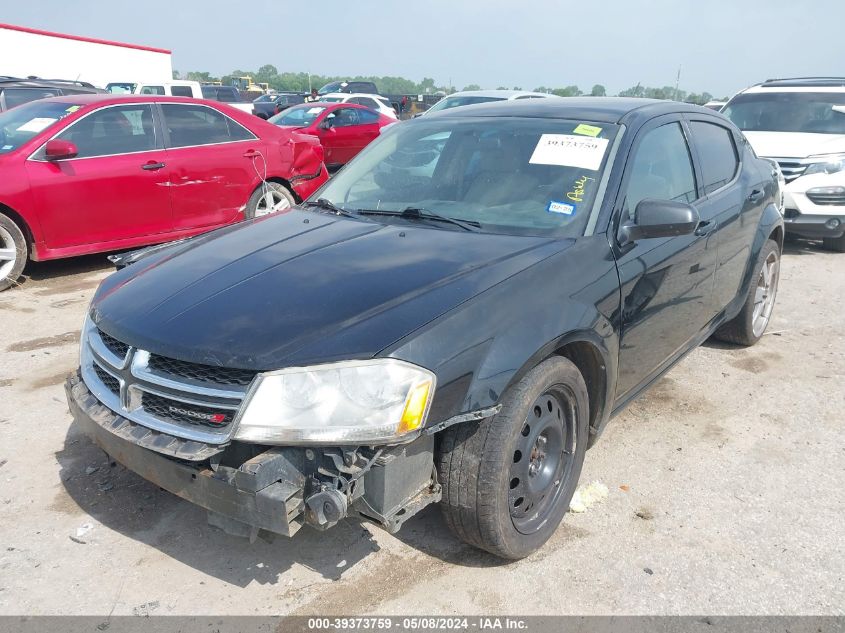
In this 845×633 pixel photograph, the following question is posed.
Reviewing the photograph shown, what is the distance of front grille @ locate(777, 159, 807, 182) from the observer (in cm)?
822

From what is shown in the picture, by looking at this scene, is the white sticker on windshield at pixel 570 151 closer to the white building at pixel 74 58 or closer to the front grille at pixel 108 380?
the front grille at pixel 108 380

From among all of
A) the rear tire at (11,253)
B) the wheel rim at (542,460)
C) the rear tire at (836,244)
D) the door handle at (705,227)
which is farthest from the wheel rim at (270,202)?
the rear tire at (836,244)

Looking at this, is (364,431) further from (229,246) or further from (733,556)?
(733,556)

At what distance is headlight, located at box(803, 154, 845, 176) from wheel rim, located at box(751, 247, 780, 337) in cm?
366

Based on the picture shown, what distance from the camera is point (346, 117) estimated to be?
13.5 metres

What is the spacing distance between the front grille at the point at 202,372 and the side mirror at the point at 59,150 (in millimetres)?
4615

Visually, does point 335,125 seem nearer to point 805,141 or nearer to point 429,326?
point 805,141

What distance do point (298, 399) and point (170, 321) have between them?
2.13ft

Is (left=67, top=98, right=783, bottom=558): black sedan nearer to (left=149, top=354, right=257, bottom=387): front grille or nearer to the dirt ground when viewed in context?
(left=149, top=354, right=257, bottom=387): front grille

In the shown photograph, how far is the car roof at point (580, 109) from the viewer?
3471 millimetres

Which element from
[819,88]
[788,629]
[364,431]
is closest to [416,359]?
[364,431]

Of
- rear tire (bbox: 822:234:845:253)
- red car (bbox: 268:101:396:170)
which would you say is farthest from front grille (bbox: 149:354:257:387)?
red car (bbox: 268:101:396:170)

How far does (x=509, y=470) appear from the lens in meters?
2.47

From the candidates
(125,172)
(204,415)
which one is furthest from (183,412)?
(125,172)
